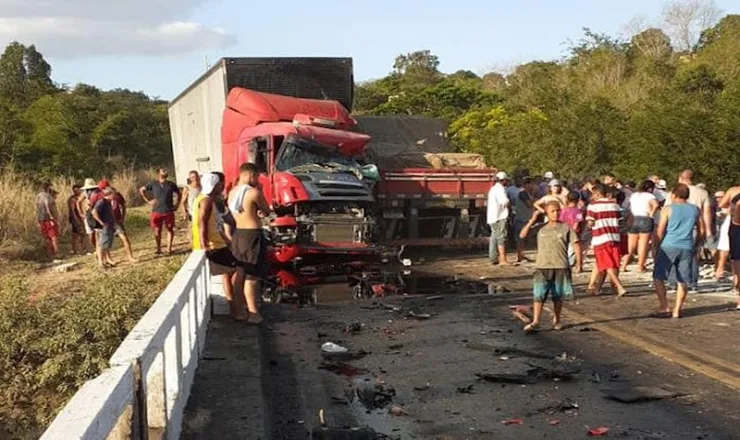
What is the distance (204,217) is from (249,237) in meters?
0.55

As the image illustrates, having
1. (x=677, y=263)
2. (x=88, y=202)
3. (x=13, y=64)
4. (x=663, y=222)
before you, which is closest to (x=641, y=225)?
(x=663, y=222)

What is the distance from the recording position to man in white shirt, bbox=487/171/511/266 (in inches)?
626

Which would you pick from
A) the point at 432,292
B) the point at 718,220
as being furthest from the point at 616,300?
the point at 718,220

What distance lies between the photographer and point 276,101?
18109 mm

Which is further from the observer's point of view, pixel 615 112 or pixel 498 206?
pixel 615 112

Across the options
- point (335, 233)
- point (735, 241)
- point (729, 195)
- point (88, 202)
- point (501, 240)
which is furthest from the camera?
point (88, 202)

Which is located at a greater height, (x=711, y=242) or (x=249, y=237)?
(x=249, y=237)

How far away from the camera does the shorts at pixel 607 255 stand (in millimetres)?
11832

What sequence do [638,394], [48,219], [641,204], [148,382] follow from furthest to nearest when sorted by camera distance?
1. [48,219]
2. [641,204]
3. [638,394]
4. [148,382]

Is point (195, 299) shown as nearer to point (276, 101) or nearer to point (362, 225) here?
point (362, 225)

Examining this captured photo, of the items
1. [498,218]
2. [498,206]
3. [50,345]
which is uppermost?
[498,206]

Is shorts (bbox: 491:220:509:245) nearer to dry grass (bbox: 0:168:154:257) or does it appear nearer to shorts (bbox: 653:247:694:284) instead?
shorts (bbox: 653:247:694:284)

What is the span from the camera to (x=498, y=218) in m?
15.9

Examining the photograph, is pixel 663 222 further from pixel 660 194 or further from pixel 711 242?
pixel 660 194
